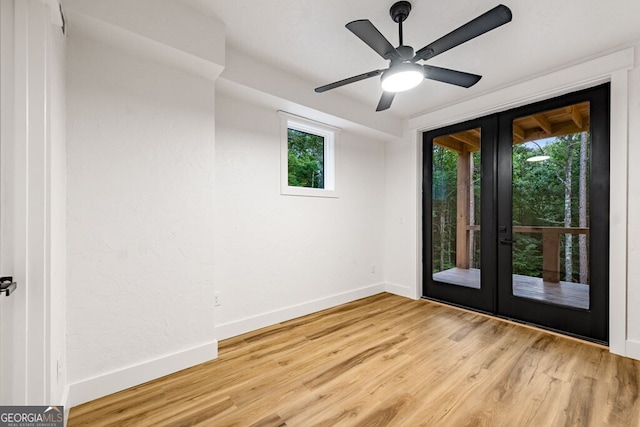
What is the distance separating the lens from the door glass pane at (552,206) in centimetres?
272

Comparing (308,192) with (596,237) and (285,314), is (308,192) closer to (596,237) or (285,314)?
(285,314)

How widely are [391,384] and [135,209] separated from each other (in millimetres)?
2221

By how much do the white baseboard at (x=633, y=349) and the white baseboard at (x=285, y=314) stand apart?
2.57 m

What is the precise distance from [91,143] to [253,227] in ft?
4.90

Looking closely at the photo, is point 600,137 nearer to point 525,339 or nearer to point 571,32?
point 571,32

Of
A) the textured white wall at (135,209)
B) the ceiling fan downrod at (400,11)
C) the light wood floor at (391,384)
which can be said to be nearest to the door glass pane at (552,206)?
the light wood floor at (391,384)

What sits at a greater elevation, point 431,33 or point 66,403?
point 431,33

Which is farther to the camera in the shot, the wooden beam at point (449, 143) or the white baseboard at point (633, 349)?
the wooden beam at point (449, 143)

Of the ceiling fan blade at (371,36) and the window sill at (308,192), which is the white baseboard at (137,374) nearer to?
the window sill at (308,192)

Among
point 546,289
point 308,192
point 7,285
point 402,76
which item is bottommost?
point 546,289

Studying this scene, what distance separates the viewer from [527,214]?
306 centimetres

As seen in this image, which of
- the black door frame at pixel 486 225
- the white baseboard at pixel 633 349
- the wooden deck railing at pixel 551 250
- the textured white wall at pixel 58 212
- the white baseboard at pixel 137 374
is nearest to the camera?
the textured white wall at pixel 58 212

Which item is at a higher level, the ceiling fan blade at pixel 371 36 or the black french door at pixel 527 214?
the ceiling fan blade at pixel 371 36

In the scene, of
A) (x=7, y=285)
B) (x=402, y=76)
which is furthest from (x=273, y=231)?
(x=7, y=285)
